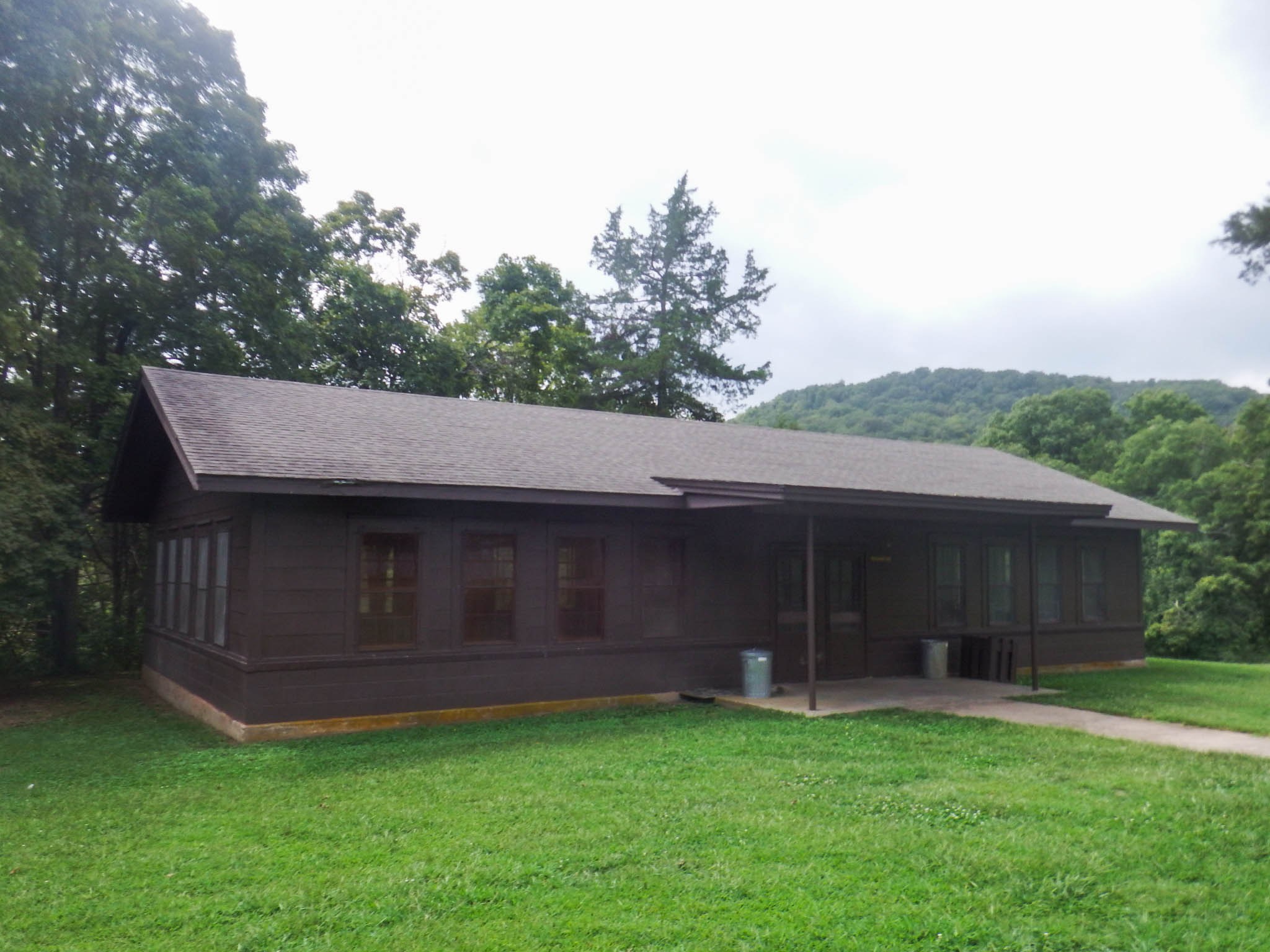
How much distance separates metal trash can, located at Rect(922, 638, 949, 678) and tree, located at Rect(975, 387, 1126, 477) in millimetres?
31935

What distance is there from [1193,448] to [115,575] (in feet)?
108

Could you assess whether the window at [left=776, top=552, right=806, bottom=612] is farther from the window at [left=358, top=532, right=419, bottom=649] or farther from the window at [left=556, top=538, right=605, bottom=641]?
the window at [left=358, top=532, right=419, bottom=649]

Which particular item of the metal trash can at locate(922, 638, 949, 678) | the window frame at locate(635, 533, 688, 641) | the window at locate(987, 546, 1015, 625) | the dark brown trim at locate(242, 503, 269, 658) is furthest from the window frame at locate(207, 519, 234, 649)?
the window at locate(987, 546, 1015, 625)

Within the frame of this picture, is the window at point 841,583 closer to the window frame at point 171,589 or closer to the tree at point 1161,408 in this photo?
the window frame at point 171,589

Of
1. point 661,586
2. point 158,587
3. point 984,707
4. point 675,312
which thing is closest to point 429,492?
point 661,586

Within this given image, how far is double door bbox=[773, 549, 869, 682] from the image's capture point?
42.9 ft

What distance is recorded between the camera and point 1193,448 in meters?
33.6

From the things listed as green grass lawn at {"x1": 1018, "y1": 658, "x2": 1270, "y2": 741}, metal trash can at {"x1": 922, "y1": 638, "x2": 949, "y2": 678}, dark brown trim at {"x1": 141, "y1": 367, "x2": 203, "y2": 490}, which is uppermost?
dark brown trim at {"x1": 141, "y1": 367, "x2": 203, "y2": 490}

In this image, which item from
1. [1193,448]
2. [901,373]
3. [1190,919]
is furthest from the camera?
[901,373]

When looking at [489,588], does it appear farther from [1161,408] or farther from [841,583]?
[1161,408]

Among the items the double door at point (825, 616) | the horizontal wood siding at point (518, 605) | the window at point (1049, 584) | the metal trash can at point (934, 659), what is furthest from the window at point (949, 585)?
the window at point (1049, 584)

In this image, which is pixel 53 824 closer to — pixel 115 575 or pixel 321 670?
pixel 321 670

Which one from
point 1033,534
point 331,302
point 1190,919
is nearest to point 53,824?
point 1190,919

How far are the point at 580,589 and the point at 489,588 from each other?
1.17m
